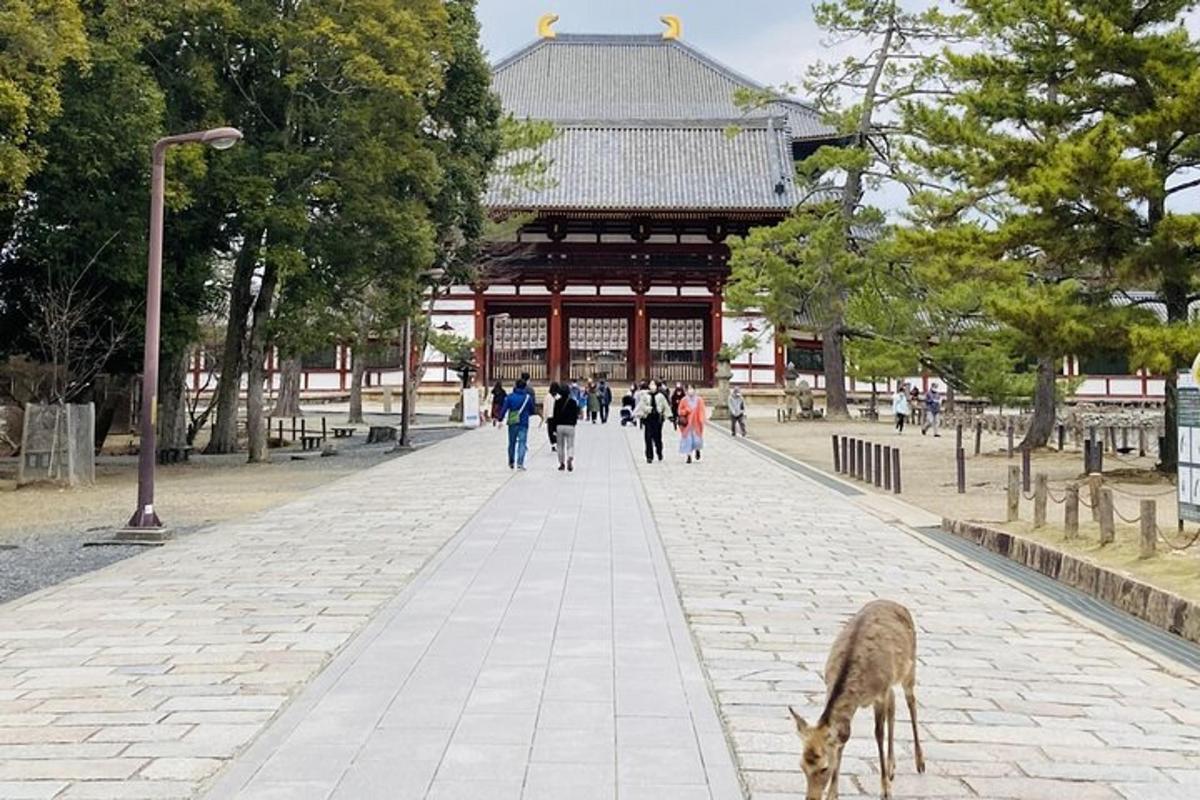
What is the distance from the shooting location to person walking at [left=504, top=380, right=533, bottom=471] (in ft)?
54.5

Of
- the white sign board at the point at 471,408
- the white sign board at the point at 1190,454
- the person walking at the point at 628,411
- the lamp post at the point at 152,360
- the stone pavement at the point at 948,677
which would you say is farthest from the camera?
the white sign board at the point at 471,408

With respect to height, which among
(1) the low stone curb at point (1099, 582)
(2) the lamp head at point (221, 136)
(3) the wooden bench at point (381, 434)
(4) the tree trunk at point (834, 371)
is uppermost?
(2) the lamp head at point (221, 136)

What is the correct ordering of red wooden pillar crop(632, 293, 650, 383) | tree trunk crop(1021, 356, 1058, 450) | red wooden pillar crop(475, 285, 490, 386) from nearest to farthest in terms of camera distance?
tree trunk crop(1021, 356, 1058, 450) < red wooden pillar crop(475, 285, 490, 386) < red wooden pillar crop(632, 293, 650, 383)

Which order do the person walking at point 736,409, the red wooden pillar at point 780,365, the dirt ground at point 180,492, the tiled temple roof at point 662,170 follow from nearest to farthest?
the dirt ground at point 180,492, the person walking at point 736,409, the tiled temple roof at point 662,170, the red wooden pillar at point 780,365

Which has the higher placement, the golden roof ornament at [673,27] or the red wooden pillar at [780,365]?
the golden roof ornament at [673,27]

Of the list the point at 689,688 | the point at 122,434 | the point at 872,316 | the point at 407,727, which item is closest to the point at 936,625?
the point at 689,688

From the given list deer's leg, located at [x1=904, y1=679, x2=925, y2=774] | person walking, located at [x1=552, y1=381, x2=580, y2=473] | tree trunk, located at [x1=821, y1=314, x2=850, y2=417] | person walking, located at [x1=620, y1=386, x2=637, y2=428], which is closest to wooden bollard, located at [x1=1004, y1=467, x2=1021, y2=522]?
person walking, located at [x1=552, y1=381, x2=580, y2=473]

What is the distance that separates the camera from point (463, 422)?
3325 cm

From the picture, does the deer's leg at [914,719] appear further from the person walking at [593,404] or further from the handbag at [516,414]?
the person walking at [593,404]

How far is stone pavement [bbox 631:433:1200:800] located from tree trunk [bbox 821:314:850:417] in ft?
79.0

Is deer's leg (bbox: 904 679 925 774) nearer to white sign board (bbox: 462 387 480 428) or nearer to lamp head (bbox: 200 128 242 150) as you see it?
lamp head (bbox: 200 128 242 150)

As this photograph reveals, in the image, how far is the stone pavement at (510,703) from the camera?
381cm

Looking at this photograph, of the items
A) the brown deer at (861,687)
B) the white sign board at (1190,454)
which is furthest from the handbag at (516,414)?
the brown deer at (861,687)

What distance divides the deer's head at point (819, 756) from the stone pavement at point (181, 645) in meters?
2.32
